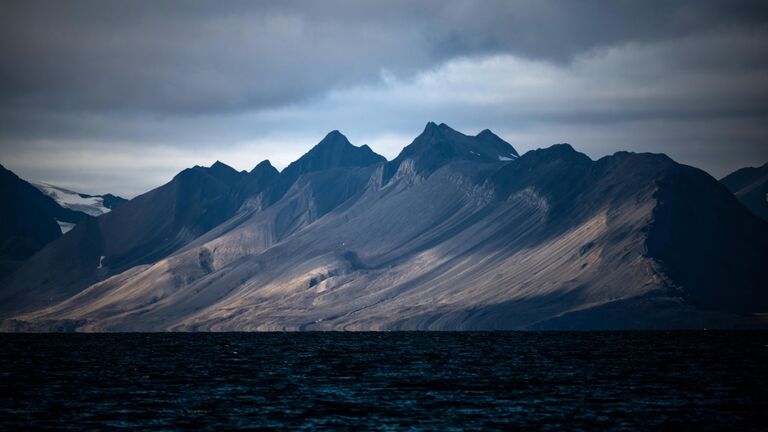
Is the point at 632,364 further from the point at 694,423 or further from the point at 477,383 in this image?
the point at 694,423

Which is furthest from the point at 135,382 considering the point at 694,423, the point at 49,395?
the point at 694,423

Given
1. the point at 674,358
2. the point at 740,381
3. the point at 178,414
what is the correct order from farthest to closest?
the point at 674,358, the point at 740,381, the point at 178,414

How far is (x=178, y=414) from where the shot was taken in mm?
92000

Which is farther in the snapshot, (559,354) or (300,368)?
(559,354)

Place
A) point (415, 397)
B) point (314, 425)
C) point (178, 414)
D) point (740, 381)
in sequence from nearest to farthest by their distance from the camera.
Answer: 1. point (314, 425)
2. point (178, 414)
3. point (415, 397)
4. point (740, 381)

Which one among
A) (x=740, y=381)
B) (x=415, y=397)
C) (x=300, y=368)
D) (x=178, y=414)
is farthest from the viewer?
(x=300, y=368)

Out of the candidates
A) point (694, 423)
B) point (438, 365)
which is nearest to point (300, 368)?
point (438, 365)

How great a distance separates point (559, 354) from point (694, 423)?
4400 inches

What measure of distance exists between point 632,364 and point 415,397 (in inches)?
2543

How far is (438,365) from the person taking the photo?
161 meters

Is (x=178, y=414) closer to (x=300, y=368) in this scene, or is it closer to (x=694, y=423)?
(x=694, y=423)

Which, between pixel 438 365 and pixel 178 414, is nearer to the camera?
pixel 178 414

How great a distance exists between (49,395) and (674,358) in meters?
111

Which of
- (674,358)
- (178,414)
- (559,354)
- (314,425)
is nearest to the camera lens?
(314,425)
